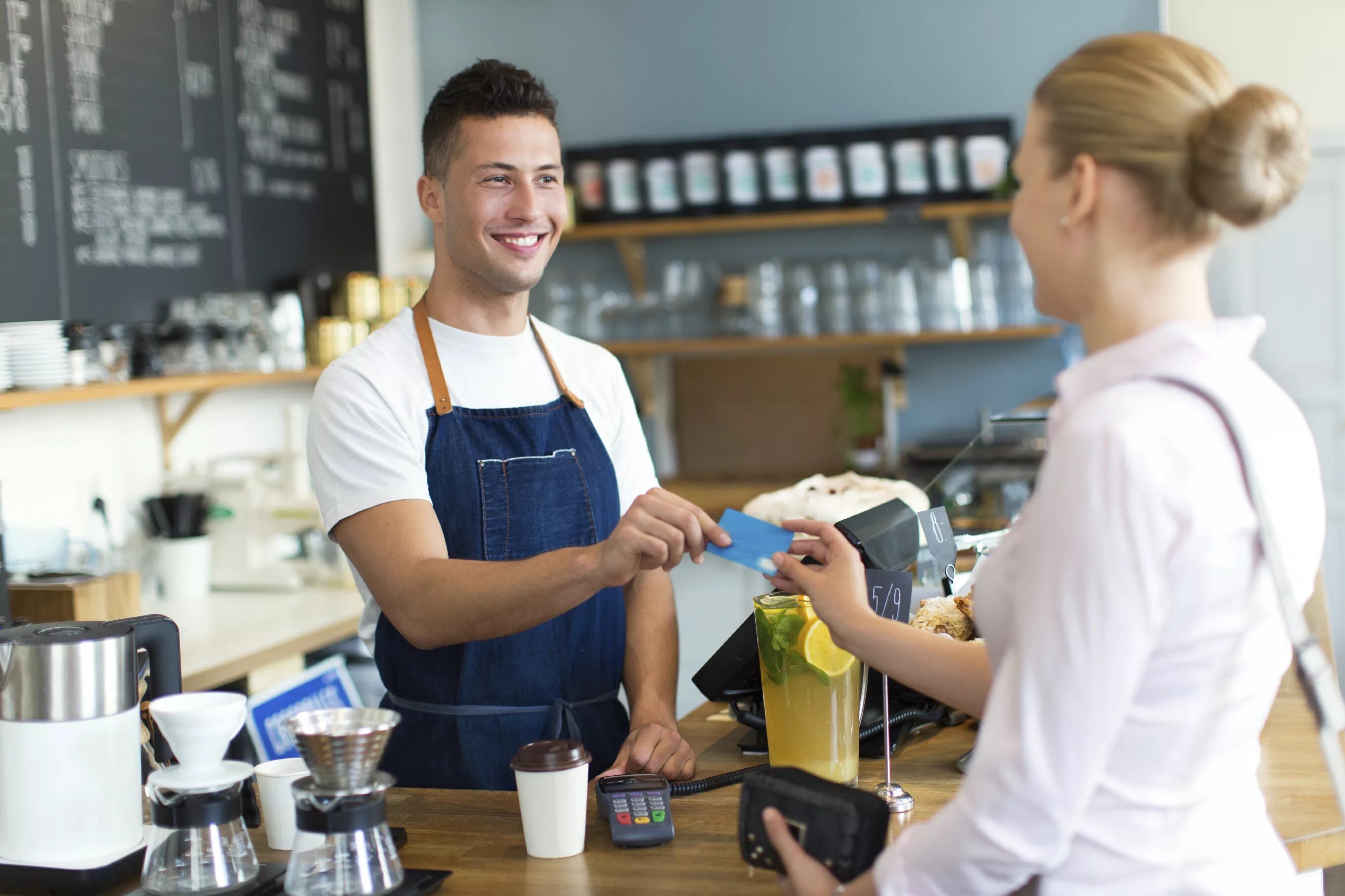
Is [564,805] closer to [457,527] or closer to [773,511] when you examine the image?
[457,527]

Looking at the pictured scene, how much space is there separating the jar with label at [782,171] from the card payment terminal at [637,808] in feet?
11.4

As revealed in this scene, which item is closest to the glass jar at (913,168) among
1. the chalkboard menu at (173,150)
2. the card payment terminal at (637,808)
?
the chalkboard menu at (173,150)

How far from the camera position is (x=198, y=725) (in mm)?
1143

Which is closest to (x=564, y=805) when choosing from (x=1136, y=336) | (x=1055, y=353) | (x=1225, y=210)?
(x=1136, y=336)

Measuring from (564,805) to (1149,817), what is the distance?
1.88 ft

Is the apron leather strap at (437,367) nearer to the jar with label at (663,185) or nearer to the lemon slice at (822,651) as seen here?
the lemon slice at (822,651)

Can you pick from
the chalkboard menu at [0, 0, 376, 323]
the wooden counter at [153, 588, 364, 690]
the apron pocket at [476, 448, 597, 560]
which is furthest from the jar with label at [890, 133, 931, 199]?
the apron pocket at [476, 448, 597, 560]

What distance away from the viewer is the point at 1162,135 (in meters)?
0.94

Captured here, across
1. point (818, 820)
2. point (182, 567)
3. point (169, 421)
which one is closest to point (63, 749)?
point (818, 820)

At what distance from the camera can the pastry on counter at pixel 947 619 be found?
5.25 ft

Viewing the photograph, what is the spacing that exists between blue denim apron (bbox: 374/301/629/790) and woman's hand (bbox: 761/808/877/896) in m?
0.79

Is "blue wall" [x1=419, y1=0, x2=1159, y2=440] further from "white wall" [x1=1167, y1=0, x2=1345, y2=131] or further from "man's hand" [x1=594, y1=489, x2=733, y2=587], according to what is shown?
"man's hand" [x1=594, y1=489, x2=733, y2=587]

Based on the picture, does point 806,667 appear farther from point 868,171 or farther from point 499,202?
point 868,171

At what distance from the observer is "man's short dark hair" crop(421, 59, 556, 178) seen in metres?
1.92
